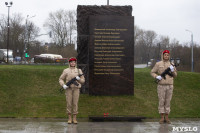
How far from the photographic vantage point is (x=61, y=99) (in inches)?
500

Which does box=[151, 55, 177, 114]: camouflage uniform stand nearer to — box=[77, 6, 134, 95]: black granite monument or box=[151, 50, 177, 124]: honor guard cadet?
box=[151, 50, 177, 124]: honor guard cadet

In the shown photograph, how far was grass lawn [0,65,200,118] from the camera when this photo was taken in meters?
11.6

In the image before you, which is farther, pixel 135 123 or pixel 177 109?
pixel 177 109

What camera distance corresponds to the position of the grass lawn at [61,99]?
37.9ft

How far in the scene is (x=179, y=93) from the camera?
1434 centimetres

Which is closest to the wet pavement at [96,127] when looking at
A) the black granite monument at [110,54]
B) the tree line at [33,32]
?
the black granite monument at [110,54]

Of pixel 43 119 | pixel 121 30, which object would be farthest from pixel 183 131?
pixel 121 30

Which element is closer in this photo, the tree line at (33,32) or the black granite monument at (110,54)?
the black granite monument at (110,54)

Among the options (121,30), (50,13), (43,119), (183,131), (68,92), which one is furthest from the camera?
(50,13)

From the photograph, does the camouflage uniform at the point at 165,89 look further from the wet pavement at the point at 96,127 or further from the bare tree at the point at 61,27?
the bare tree at the point at 61,27

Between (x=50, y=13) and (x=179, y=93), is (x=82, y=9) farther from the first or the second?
(x=50, y=13)

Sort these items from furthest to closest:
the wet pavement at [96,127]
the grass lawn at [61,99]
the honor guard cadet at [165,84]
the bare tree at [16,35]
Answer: the bare tree at [16,35] → the grass lawn at [61,99] → the honor guard cadet at [165,84] → the wet pavement at [96,127]

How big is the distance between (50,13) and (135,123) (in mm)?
70689

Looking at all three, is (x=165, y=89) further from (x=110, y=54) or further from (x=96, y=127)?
(x=110, y=54)
